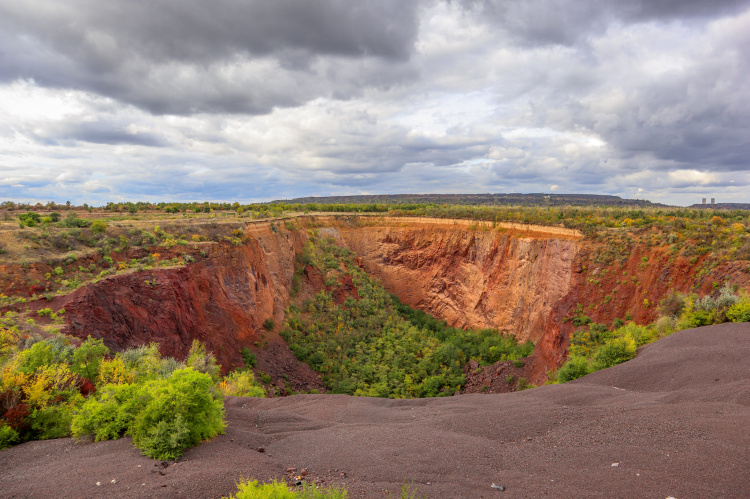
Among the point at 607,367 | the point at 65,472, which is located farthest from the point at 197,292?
the point at 607,367

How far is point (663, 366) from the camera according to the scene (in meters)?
12.9

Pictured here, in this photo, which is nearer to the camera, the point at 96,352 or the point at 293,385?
the point at 96,352

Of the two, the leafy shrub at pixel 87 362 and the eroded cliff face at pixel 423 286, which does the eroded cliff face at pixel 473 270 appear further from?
the leafy shrub at pixel 87 362

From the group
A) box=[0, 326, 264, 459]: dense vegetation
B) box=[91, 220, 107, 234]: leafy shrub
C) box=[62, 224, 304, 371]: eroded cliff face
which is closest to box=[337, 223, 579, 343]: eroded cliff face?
box=[62, 224, 304, 371]: eroded cliff face

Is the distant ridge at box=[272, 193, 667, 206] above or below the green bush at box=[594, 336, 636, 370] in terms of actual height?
above

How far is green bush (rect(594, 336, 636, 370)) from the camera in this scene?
1555cm

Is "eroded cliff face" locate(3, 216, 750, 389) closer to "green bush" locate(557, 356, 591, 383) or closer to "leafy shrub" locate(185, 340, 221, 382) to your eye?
"leafy shrub" locate(185, 340, 221, 382)

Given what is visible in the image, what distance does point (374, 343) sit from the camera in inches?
1158

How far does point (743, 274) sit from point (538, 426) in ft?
52.2

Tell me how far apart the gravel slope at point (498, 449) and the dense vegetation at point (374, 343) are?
12.5 meters

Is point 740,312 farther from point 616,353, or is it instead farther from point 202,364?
point 202,364

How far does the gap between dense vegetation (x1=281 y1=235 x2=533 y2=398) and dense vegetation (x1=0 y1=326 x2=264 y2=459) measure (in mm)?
14959

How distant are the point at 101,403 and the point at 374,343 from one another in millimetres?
21359

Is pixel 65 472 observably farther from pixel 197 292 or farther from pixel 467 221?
pixel 467 221
